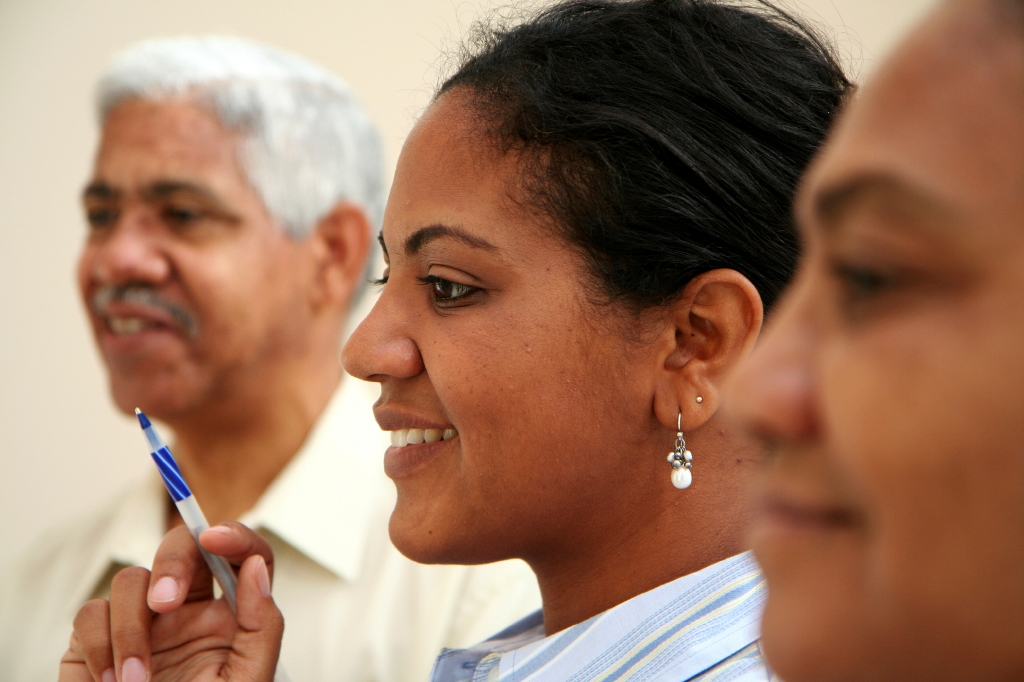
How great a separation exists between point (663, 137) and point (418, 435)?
1.30 ft

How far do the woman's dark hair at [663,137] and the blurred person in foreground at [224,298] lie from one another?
878 mm

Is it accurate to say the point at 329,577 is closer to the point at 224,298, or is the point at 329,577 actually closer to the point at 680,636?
the point at 224,298

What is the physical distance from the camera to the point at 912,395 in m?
0.42

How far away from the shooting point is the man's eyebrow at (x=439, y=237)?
974mm

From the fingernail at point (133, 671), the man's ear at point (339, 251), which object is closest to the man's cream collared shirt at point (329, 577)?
the man's ear at point (339, 251)

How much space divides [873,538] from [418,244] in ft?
2.17

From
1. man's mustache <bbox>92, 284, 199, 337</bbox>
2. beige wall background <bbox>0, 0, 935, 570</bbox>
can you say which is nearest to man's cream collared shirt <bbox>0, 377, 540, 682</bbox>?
man's mustache <bbox>92, 284, 199, 337</bbox>

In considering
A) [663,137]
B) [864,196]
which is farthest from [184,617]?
[864,196]

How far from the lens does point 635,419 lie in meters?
0.96

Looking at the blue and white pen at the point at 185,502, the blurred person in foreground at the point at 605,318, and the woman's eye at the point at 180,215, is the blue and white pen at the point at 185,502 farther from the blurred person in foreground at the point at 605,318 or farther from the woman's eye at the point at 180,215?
the woman's eye at the point at 180,215

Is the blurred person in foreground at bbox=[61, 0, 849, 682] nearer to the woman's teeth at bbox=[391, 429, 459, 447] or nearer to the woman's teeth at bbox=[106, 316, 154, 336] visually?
the woman's teeth at bbox=[391, 429, 459, 447]

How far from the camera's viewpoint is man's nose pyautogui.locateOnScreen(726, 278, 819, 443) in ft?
1.55

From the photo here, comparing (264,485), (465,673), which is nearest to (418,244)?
(465,673)

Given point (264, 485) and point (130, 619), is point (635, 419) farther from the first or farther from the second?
point (264, 485)
